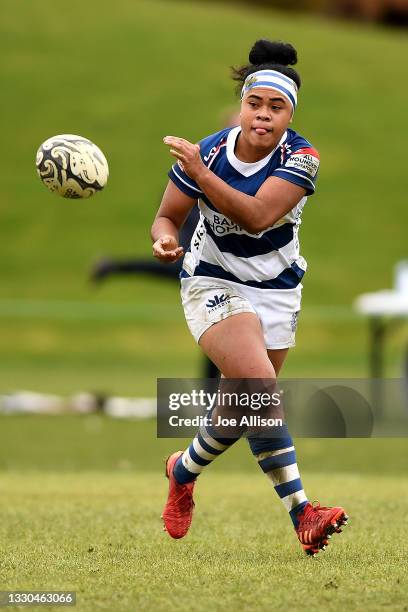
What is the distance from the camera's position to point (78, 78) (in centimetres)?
4094

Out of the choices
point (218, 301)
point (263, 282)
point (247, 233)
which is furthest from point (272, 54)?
point (218, 301)

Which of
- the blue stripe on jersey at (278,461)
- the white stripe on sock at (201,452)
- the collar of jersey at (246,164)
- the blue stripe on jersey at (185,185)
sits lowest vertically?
the blue stripe on jersey at (278,461)

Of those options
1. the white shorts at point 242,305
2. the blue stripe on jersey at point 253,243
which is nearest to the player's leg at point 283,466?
the white shorts at point 242,305

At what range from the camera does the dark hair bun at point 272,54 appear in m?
5.61

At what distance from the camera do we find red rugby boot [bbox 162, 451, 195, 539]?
18.7 feet

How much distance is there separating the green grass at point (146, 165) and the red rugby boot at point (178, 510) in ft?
44.9

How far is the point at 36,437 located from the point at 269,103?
A: 23.7 feet

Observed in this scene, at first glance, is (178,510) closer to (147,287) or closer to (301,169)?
(301,169)

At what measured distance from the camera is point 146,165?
37125mm

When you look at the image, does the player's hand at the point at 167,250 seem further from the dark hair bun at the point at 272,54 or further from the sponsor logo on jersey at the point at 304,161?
the dark hair bun at the point at 272,54

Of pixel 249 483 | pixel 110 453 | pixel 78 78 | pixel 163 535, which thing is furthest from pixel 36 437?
pixel 78 78

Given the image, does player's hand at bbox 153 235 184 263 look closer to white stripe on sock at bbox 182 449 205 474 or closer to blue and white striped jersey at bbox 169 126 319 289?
blue and white striped jersey at bbox 169 126 319 289

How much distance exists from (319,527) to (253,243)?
4.07 ft

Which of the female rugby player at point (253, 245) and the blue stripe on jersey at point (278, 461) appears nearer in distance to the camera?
the female rugby player at point (253, 245)
